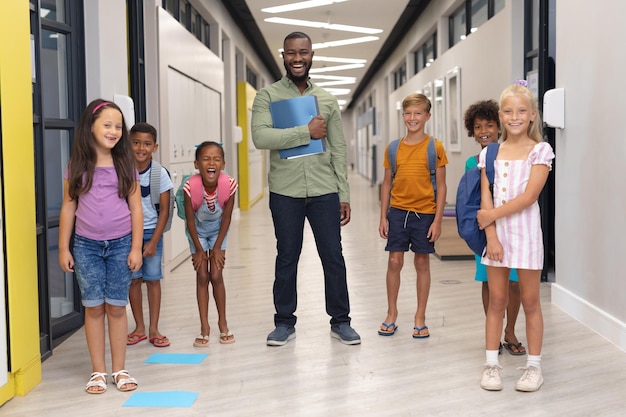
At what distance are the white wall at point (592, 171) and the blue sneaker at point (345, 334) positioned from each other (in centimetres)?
146

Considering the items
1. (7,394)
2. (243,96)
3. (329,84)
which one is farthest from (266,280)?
(329,84)

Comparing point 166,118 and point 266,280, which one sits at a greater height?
point 166,118

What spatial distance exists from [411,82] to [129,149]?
1318 cm

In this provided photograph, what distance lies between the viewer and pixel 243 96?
15.8 metres

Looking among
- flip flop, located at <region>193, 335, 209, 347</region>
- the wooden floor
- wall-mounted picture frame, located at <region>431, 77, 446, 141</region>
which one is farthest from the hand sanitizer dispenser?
wall-mounted picture frame, located at <region>431, 77, 446, 141</region>

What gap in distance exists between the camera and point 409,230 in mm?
4465

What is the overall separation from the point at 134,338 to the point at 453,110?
779 centimetres

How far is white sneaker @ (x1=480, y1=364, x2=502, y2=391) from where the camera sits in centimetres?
348

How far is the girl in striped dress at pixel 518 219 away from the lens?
3.46m

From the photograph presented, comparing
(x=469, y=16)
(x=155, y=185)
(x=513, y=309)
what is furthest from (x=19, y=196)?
(x=469, y=16)

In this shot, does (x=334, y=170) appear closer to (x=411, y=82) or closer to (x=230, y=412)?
(x=230, y=412)

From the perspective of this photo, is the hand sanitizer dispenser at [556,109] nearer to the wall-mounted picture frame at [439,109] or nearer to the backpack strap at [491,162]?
the backpack strap at [491,162]

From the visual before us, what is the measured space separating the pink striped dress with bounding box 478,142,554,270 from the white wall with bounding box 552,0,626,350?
1.03m

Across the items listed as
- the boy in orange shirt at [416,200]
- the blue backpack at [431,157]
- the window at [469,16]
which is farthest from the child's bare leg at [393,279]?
the window at [469,16]
